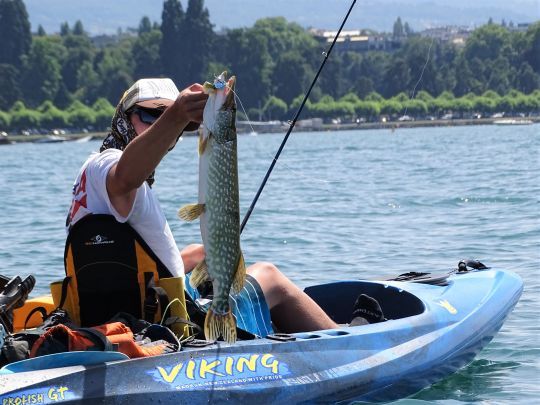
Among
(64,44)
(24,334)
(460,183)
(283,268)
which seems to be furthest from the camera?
(64,44)

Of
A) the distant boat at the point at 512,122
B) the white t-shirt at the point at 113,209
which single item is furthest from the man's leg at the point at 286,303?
the distant boat at the point at 512,122

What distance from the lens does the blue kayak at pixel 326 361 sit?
14.9 feet

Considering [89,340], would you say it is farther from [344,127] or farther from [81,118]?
[81,118]

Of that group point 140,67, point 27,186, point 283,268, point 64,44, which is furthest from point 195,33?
point 283,268

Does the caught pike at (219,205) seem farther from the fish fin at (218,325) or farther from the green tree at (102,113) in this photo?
the green tree at (102,113)

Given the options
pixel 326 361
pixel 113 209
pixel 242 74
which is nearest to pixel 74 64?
pixel 242 74

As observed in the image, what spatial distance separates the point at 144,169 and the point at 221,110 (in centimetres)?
49

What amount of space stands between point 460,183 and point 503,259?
13024 millimetres

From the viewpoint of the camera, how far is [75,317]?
4.90 metres

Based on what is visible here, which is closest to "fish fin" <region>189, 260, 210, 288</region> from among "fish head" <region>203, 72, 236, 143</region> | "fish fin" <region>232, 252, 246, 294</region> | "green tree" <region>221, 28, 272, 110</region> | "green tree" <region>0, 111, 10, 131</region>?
"fish fin" <region>232, 252, 246, 294</region>

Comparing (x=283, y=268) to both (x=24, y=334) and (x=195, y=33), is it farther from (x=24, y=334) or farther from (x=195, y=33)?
(x=195, y=33)

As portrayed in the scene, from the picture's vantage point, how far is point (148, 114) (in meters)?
4.82

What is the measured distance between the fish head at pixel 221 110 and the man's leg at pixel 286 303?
4.25 ft

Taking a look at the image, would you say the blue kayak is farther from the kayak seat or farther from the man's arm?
the man's arm
